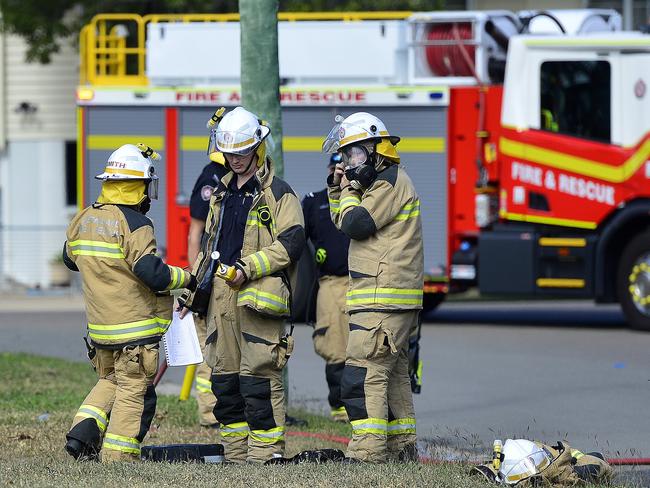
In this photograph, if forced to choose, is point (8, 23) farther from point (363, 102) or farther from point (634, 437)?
point (634, 437)

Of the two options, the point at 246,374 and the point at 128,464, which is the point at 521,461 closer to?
the point at 246,374

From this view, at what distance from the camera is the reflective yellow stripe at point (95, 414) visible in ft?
22.5

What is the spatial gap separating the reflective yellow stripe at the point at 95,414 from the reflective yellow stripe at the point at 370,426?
1354mm

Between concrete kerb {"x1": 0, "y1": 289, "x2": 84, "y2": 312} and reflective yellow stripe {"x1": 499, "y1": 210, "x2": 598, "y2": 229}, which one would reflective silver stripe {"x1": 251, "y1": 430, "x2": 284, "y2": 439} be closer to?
reflective yellow stripe {"x1": 499, "y1": 210, "x2": 598, "y2": 229}

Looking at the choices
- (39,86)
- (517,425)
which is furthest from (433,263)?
(39,86)

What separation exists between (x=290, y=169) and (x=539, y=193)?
2.94m

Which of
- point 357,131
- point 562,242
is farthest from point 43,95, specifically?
point 357,131

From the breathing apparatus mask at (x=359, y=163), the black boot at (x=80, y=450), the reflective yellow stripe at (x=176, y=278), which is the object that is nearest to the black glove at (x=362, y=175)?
the breathing apparatus mask at (x=359, y=163)

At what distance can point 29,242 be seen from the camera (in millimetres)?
21297

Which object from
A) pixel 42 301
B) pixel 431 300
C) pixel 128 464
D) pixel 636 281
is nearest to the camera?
pixel 128 464

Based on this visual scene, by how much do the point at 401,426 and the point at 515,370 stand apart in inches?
180

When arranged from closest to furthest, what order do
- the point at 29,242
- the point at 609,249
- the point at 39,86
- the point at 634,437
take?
the point at 634,437, the point at 609,249, the point at 29,242, the point at 39,86

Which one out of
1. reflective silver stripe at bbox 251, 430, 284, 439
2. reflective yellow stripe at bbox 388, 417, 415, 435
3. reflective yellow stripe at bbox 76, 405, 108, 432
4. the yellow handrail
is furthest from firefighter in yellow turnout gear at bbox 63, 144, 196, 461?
the yellow handrail

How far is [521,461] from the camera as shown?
604cm
